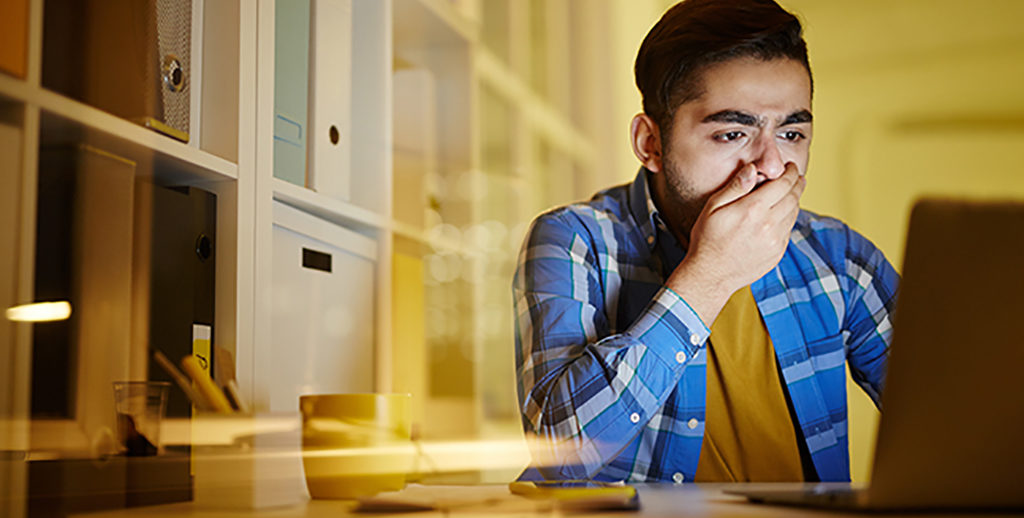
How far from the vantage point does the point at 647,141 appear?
1.18 m

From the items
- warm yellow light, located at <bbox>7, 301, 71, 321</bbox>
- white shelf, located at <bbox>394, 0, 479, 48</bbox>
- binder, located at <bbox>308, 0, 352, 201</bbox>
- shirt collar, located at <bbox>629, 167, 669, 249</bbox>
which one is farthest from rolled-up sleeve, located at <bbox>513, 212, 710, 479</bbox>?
white shelf, located at <bbox>394, 0, 479, 48</bbox>

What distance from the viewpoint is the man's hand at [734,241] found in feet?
2.92

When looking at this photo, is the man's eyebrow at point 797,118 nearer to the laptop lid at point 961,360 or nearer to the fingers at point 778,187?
the fingers at point 778,187

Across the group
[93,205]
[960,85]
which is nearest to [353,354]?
[93,205]

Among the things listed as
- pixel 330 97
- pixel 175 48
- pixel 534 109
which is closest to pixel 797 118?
pixel 330 97

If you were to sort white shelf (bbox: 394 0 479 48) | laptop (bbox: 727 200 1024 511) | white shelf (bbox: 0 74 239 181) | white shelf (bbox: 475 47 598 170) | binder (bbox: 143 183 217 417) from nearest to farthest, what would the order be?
laptop (bbox: 727 200 1024 511)
white shelf (bbox: 0 74 239 181)
binder (bbox: 143 183 217 417)
white shelf (bbox: 394 0 479 48)
white shelf (bbox: 475 47 598 170)

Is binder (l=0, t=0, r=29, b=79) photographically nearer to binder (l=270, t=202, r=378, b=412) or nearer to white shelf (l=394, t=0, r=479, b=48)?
binder (l=270, t=202, r=378, b=412)

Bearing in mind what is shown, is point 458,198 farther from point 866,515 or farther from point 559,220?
point 866,515

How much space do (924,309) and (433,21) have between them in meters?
1.26

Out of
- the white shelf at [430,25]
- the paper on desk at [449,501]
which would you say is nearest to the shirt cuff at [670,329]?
the paper on desk at [449,501]

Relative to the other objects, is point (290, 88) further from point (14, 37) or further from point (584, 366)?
point (584, 366)

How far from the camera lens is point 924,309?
0.45 meters

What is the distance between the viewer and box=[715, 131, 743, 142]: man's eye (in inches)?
41.6

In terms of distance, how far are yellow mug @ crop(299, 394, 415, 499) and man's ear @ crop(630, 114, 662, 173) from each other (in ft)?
2.15
